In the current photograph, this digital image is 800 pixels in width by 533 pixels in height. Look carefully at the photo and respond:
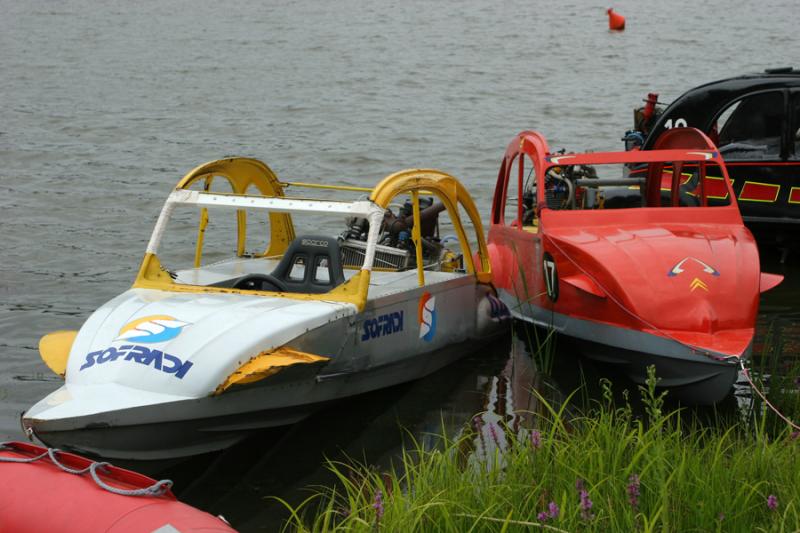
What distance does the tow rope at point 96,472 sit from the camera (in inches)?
208

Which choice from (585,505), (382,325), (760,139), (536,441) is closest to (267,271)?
(382,325)

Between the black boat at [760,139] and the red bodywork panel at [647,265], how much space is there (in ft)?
6.60

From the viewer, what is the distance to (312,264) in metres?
8.59

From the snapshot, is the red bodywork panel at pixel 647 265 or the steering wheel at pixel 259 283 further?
the steering wheel at pixel 259 283

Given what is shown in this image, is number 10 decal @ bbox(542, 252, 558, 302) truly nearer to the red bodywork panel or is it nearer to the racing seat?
the red bodywork panel

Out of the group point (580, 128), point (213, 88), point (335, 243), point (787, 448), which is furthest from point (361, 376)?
point (213, 88)

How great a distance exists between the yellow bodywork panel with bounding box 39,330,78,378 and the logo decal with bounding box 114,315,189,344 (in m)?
0.49

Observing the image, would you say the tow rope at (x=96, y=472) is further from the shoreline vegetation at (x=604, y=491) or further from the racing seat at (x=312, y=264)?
the racing seat at (x=312, y=264)

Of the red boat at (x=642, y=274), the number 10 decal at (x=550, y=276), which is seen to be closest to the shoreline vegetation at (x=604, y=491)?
the red boat at (x=642, y=274)

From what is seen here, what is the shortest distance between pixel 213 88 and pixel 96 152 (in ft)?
19.2

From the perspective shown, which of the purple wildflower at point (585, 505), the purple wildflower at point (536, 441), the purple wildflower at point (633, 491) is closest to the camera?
the purple wildflower at point (585, 505)

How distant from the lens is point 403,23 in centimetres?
3450

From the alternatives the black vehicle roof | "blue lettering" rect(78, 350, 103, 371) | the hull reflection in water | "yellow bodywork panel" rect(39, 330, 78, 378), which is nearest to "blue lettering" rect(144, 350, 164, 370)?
"blue lettering" rect(78, 350, 103, 371)

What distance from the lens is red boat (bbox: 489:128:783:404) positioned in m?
8.09
